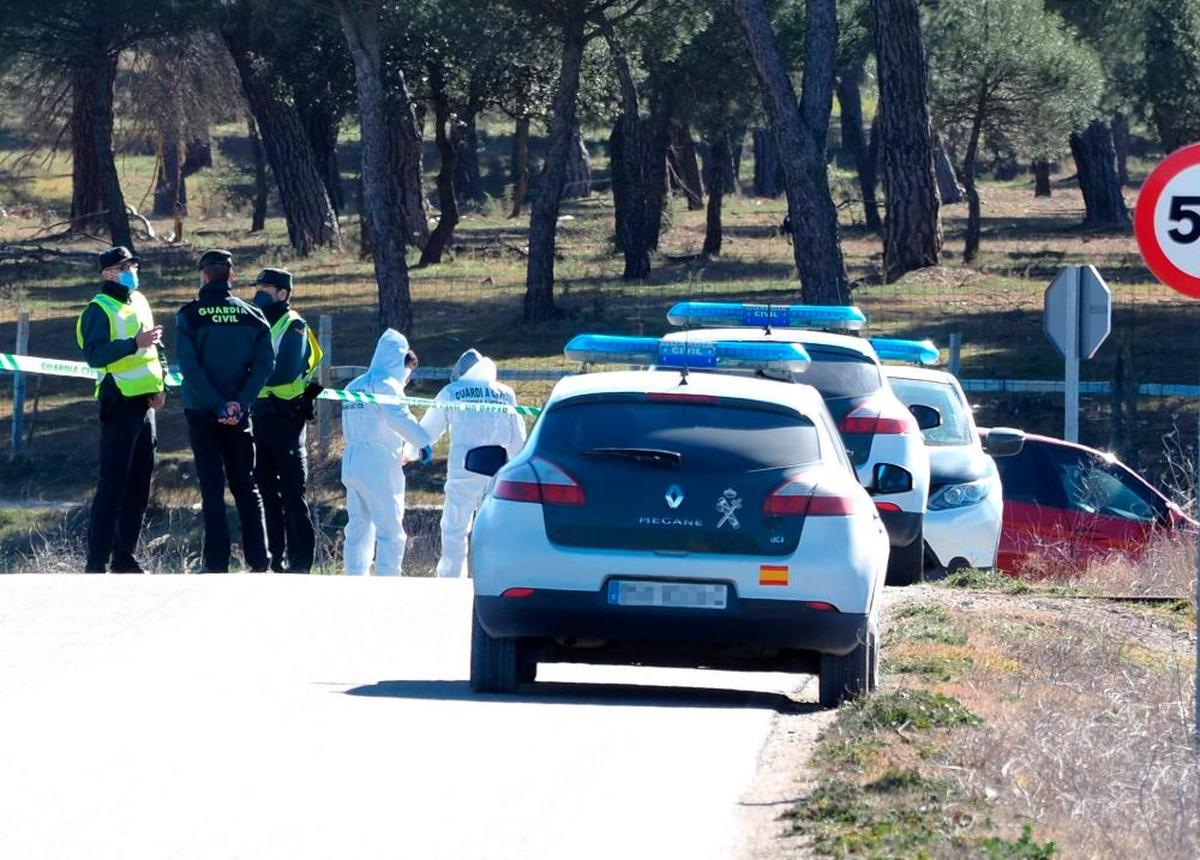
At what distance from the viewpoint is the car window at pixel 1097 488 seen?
15883 mm

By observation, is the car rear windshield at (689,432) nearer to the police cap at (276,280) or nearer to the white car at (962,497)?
the police cap at (276,280)

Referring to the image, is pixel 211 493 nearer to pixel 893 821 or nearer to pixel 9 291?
pixel 893 821

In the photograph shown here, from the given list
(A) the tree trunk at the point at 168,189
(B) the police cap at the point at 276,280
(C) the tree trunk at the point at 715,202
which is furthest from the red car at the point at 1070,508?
(A) the tree trunk at the point at 168,189

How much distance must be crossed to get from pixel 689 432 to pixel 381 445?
608 cm

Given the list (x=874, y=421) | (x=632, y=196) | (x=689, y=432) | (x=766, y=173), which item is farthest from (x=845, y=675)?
(x=766, y=173)

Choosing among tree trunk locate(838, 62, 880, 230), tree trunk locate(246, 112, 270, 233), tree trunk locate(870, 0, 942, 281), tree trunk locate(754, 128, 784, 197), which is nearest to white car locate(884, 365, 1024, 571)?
tree trunk locate(870, 0, 942, 281)

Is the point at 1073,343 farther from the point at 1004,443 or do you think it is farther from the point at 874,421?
the point at 874,421

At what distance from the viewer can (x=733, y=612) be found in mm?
8125

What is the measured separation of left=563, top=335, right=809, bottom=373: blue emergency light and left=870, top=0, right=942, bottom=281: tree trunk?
21.5 meters

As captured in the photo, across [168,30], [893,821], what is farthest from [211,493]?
[168,30]

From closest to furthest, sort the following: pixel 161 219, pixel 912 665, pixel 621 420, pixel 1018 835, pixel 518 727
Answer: pixel 1018 835 → pixel 518 727 → pixel 621 420 → pixel 912 665 → pixel 161 219

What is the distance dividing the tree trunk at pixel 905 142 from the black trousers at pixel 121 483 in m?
21.4

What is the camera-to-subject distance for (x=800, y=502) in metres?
8.18

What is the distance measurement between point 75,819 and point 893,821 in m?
2.53
